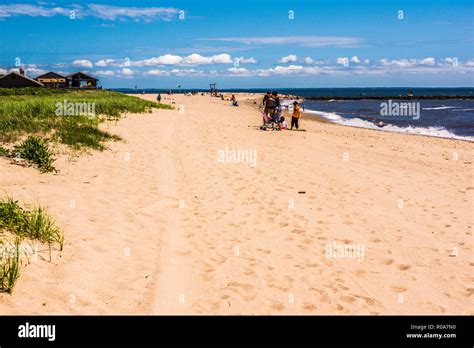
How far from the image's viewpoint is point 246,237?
7.44m

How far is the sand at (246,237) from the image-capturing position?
5195mm

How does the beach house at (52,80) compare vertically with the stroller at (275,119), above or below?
above

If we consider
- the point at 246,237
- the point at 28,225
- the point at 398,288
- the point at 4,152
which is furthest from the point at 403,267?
the point at 4,152

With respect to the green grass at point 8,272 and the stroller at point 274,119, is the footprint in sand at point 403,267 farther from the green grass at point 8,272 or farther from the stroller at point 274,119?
the stroller at point 274,119

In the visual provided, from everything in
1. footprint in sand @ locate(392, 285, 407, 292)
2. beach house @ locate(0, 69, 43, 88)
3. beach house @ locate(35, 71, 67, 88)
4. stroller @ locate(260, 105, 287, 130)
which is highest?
beach house @ locate(35, 71, 67, 88)

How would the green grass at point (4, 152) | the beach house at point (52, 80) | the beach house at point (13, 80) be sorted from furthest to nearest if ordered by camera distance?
the beach house at point (52, 80)
the beach house at point (13, 80)
the green grass at point (4, 152)

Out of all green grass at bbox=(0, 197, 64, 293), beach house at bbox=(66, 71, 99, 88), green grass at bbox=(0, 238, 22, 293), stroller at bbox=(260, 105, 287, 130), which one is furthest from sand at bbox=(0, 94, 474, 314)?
beach house at bbox=(66, 71, 99, 88)

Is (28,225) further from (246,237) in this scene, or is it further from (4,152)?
(4,152)

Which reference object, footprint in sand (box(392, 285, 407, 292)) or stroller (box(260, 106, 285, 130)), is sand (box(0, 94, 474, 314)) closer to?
footprint in sand (box(392, 285, 407, 292))

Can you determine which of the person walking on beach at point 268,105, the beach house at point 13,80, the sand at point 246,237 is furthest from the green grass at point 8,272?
the beach house at point 13,80

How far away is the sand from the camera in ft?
17.0

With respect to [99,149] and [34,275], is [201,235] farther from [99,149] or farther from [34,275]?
[99,149]

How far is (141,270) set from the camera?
19.4 feet
